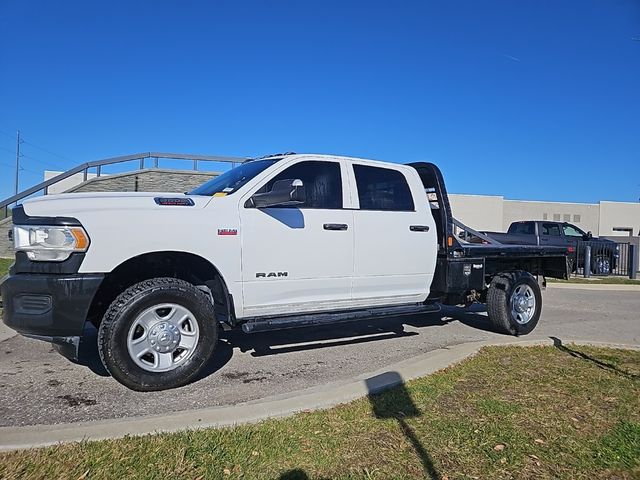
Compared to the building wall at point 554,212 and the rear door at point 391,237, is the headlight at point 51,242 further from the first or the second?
the building wall at point 554,212

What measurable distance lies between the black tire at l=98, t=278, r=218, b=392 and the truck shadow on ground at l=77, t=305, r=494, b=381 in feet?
1.48

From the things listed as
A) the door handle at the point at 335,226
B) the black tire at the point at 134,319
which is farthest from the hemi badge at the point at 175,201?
the door handle at the point at 335,226

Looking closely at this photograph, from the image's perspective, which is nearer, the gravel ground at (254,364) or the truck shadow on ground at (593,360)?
the gravel ground at (254,364)

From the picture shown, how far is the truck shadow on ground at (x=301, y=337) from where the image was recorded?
5.19 meters

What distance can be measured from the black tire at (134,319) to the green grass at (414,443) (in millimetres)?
224

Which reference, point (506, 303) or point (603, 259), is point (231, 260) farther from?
point (603, 259)

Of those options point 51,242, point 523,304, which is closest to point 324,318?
point 51,242

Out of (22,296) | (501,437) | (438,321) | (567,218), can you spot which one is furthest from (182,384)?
(567,218)

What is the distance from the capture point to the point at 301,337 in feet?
20.4

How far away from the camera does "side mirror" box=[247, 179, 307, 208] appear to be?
4.36m

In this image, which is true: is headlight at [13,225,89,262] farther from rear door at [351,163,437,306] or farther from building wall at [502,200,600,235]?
building wall at [502,200,600,235]

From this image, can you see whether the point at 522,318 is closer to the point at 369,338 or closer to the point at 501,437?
the point at 369,338

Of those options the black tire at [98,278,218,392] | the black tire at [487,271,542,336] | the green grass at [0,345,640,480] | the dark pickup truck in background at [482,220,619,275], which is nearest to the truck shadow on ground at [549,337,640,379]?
the green grass at [0,345,640,480]

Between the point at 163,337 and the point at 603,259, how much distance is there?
19.2 metres
